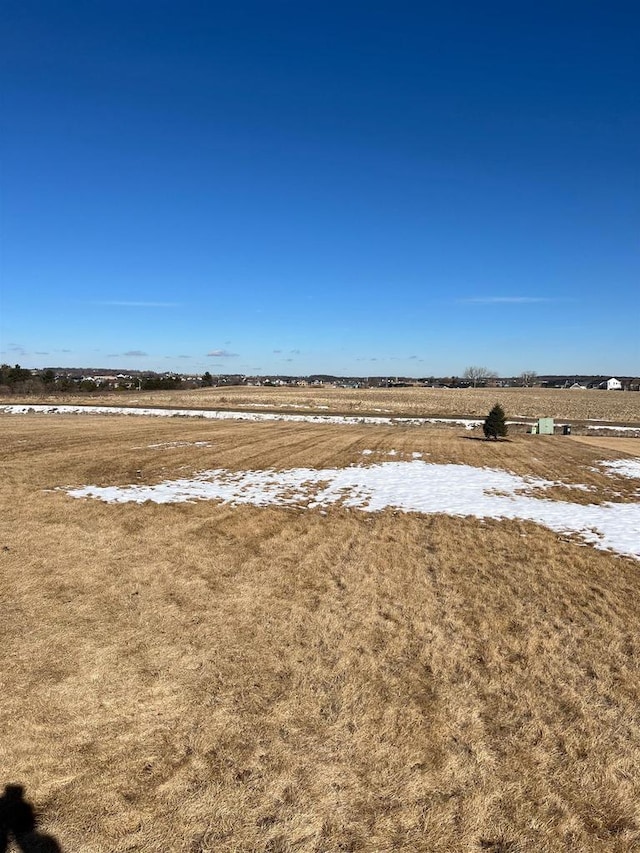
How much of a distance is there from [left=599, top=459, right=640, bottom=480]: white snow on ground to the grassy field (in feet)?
35.4

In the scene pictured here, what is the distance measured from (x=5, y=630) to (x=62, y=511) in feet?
18.1

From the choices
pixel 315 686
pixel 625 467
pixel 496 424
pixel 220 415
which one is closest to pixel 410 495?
pixel 315 686

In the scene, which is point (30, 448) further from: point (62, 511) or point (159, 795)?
point (159, 795)

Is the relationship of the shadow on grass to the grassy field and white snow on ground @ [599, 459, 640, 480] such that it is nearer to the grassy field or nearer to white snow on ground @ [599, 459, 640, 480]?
the grassy field

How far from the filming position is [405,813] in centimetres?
380

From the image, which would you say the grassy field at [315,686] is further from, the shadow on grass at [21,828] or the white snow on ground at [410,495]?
the white snow on ground at [410,495]

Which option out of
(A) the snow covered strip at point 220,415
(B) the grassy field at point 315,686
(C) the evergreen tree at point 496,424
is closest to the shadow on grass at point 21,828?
(B) the grassy field at point 315,686

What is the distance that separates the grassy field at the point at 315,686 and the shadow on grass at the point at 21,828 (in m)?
0.08

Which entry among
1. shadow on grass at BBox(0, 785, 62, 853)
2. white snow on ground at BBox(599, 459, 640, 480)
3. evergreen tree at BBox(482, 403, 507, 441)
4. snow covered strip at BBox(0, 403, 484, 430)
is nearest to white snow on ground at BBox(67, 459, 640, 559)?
white snow on ground at BBox(599, 459, 640, 480)

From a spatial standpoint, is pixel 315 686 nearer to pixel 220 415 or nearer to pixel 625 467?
pixel 625 467

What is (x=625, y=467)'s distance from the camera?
2067 cm

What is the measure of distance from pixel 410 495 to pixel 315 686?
9.66 m

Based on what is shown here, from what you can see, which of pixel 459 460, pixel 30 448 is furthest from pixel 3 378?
pixel 459 460

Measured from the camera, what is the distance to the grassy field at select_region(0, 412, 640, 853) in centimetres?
375
